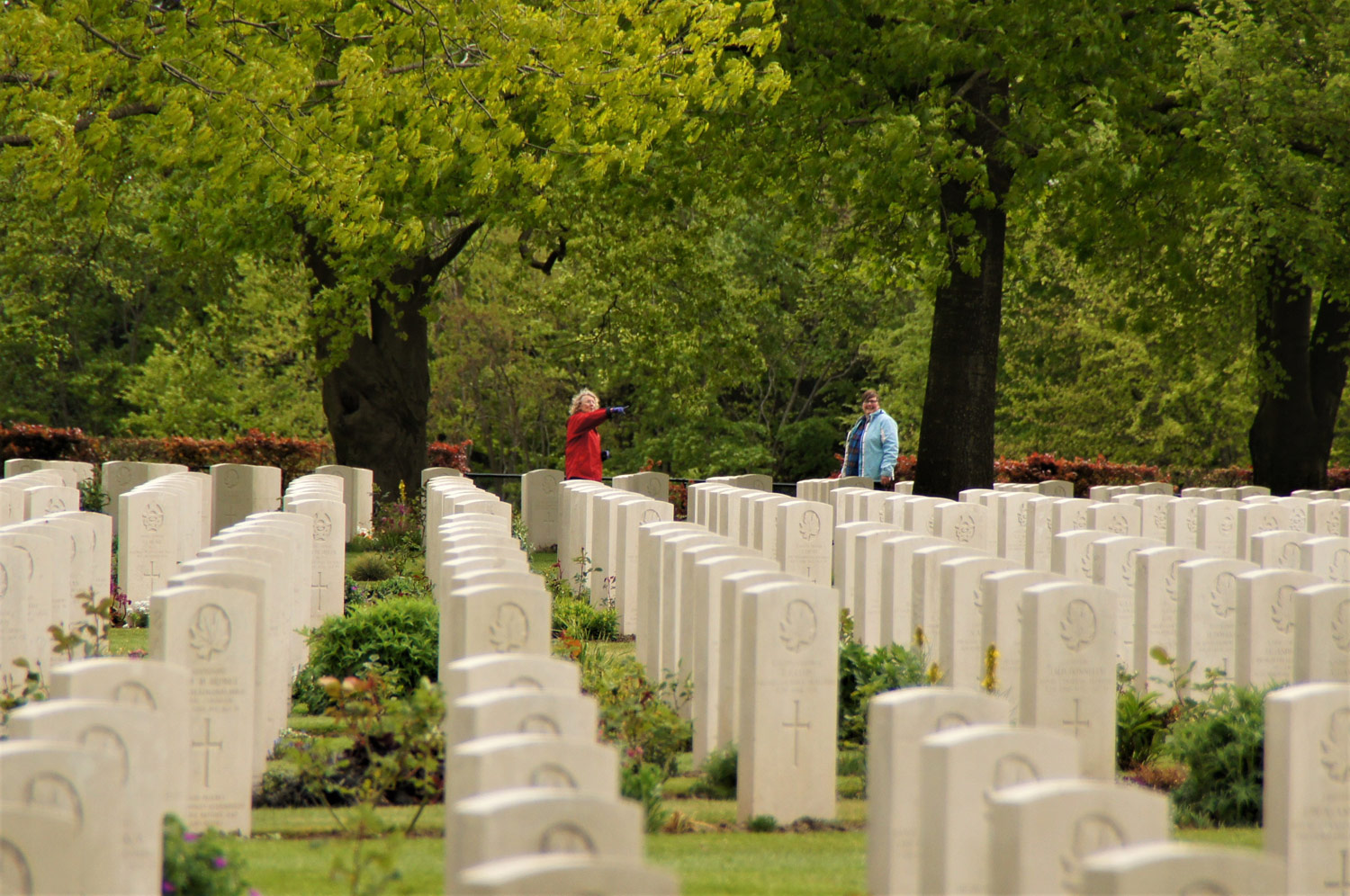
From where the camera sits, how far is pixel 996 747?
12.8 ft

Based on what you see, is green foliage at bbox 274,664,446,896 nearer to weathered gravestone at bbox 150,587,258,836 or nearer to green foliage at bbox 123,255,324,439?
weathered gravestone at bbox 150,587,258,836

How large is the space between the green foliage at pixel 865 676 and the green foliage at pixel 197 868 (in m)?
3.76

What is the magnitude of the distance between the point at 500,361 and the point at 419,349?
1565cm

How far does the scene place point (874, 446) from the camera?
52.5ft

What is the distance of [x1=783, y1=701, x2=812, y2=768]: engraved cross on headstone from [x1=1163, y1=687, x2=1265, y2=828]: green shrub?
6.05 ft

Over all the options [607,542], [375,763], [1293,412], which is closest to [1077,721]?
[375,763]

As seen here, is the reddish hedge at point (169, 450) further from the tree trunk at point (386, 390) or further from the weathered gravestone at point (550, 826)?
the weathered gravestone at point (550, 826)

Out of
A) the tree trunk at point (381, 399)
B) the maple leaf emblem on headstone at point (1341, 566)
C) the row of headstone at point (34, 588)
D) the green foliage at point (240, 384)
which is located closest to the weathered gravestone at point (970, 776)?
the row of headstone at point (34, 588)

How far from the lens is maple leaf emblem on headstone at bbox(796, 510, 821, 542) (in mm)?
Result: 10453

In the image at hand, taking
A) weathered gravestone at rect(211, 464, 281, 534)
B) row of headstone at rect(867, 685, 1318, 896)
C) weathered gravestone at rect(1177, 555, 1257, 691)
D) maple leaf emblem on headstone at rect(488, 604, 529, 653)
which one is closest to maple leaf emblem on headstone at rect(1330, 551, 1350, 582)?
weathered gravestone at rect(1177, 555, 1257, 691)

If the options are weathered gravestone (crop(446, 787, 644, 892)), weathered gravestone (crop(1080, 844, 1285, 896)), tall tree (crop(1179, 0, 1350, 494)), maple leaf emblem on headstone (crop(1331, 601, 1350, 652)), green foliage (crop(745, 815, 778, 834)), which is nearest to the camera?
weathered gravestone (crop(1080, 844, 1285, 896))

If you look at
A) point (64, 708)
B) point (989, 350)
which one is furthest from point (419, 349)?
point (64, 708)

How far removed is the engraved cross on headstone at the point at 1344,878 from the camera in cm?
451

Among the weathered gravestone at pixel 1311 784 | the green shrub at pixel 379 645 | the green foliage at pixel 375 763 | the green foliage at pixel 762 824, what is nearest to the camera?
the weathered gravestone at pixel 1311 784
